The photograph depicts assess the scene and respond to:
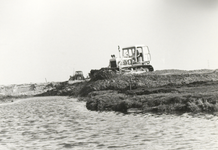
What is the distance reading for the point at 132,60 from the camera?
38094 millimetres

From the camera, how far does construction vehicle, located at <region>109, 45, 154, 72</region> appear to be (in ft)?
124

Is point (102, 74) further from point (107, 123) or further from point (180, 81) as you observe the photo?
point (107, 123)

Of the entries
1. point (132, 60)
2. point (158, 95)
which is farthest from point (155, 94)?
point (132, 60)

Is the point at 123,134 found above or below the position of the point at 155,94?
below

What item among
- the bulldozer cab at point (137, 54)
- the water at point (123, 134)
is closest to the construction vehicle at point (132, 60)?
the bulldozer cab at point (137, 54)

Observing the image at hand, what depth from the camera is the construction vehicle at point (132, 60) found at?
37750mm

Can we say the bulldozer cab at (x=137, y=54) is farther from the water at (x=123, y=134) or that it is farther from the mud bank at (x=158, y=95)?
the water at (x=123, y=134)

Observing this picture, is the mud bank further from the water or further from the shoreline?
the water

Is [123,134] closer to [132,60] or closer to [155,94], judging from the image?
[155,94]

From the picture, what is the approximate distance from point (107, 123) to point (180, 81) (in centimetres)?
1733

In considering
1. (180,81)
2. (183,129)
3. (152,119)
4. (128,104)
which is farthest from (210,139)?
(180,81)

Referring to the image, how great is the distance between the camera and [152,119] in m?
15.5

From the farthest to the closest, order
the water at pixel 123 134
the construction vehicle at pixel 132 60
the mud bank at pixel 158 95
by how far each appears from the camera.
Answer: the construction vehicle at pixel 132 60 < the mud bank at pixel 158 95 < the water at pixel 123 134

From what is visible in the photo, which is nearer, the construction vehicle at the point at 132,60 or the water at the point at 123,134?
the water at the point at 123,134
